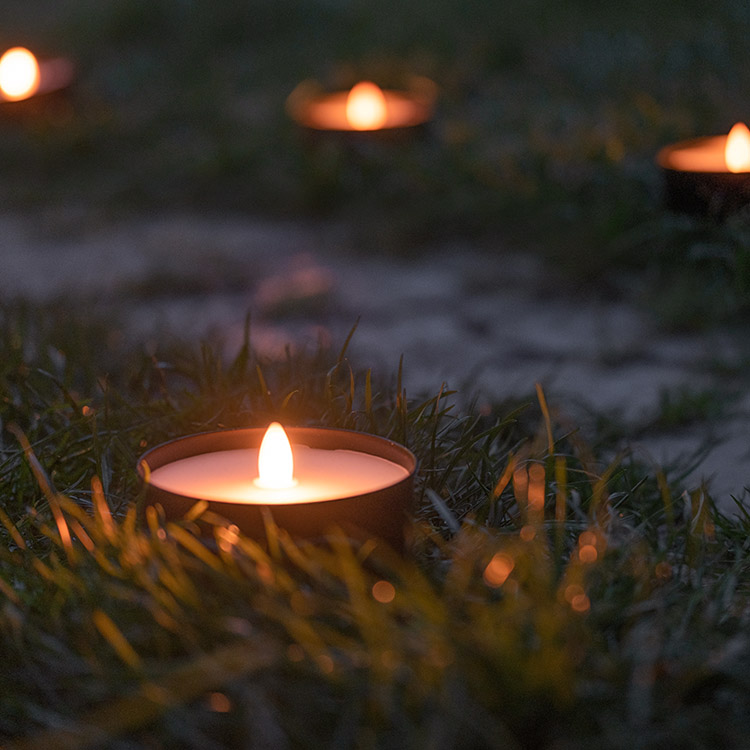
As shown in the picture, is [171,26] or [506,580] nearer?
[506,580]

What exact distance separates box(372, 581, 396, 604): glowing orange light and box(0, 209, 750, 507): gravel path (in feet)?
2.38

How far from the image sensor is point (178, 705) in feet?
2.97

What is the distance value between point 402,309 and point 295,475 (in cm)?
154

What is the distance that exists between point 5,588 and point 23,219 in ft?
9.28

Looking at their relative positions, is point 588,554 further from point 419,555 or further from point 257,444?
point 257,444

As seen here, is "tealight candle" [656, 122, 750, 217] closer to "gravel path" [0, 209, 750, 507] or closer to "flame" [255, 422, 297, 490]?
"gravel path" [0, 209, 750, 507]

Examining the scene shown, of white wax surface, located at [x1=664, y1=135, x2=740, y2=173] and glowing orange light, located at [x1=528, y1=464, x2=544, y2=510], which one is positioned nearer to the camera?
glowing orange light, located at [x1=528, y1=464, x2=544, y2=510]

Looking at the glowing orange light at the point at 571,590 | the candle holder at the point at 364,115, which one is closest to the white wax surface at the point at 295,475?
the glowing orange light at the point at 571,590

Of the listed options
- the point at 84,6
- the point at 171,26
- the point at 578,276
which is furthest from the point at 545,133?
the point at 84,6

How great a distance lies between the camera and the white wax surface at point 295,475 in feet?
3.96

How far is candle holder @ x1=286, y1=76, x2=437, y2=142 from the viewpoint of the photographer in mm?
3561

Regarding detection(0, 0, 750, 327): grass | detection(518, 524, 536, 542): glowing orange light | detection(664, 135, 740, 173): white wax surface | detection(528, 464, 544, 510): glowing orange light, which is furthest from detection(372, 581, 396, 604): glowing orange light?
detection(664, 135, 740, 173): white wax surface

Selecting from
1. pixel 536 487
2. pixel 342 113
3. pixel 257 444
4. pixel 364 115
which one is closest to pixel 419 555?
pixel 536 487

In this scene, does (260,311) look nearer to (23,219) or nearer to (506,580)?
(23,219)
